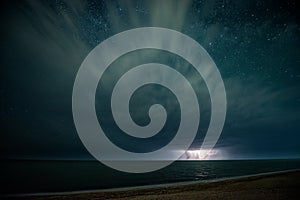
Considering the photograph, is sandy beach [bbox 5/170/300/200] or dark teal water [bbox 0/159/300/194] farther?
dark teal water [bbox 0/159/300/194]

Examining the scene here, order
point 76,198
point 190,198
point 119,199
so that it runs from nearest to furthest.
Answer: point 190,198 < point 119,199 < point 76,198

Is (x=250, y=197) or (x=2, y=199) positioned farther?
(x=2, y=199)

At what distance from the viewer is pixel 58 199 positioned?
16.3m

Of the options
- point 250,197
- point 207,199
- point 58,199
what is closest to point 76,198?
point 58,199

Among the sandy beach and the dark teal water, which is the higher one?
the sandy beach

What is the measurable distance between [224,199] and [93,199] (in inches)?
423

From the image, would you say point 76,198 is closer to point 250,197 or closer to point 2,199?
point 2,199

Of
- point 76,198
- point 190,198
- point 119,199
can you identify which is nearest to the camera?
point 190,198

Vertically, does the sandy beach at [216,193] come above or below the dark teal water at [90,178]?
above

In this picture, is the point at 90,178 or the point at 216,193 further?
the point at 90,178

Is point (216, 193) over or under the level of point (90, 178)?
over

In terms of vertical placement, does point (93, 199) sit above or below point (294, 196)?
below

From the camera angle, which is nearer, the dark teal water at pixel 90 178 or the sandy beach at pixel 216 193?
the sandy beach at pixel 216 193

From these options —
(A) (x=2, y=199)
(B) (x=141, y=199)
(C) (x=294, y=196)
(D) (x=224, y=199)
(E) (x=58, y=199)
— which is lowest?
(A) (x=2, y=199)
